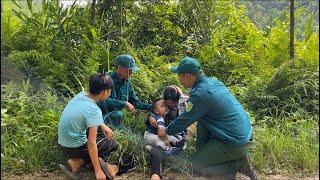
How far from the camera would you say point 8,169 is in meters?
4.54

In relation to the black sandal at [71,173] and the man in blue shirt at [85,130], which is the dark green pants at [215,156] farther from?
the black sandal at [71,173]

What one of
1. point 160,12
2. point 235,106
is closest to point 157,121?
point 235,106

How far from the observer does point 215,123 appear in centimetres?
417

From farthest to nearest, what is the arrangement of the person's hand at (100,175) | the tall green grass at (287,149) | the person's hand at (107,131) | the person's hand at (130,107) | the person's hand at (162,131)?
1. the person's hand at (130,107)
2. the tall green grass at (287,149)
3. the person's hand at (162,131)
4. the person's hand at (107,131)
5. the person's hand at (100,175)

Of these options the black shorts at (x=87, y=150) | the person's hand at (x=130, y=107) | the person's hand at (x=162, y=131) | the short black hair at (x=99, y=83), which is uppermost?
the short black hair at (x=99, y=83)

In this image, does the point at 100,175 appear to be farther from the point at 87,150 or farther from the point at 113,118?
the point at 113,118

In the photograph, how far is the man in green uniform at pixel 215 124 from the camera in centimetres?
409

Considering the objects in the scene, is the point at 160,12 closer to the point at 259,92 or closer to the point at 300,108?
the point at 259,92

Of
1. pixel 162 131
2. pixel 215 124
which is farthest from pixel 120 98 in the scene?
pixel 215 124

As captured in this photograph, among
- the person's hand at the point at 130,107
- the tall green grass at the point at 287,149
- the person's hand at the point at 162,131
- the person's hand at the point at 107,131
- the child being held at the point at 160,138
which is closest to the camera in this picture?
the person's hand at the point at 107,131

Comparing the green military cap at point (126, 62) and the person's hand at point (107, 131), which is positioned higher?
the green military cap at point (126, 62)

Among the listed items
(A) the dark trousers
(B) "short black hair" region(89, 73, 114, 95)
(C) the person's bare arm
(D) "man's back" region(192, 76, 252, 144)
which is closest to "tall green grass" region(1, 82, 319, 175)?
(A) the dark trousers

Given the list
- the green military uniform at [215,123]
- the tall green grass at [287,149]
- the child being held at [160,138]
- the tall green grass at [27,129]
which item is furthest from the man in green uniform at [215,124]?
the tall green grass at [27,129]

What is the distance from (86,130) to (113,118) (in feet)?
2.19
